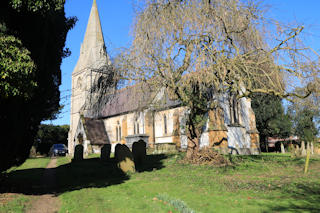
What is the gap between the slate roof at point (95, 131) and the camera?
3334 centimetres

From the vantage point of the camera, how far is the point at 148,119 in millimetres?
27594

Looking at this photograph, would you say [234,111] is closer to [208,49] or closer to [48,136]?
[208,49]

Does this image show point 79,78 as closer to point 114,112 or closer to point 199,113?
point 114,112

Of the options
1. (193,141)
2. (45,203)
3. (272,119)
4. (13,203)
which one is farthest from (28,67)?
(272,119)

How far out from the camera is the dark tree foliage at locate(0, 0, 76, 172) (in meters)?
7.11

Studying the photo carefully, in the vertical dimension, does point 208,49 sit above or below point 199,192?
above

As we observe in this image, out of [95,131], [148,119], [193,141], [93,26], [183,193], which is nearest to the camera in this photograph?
[183,193]

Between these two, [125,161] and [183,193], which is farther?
[125,161]

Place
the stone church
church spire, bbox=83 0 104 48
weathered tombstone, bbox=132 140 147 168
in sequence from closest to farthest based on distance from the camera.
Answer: the stone church
weathered tombstone, bbox=132 140 147 168
church spire, bbox=83 0 104 48

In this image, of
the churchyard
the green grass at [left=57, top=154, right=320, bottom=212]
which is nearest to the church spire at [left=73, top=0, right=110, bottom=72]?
the churchyard

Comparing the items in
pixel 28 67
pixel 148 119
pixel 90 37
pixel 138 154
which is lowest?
pixel 138 154

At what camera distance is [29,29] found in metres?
8.63

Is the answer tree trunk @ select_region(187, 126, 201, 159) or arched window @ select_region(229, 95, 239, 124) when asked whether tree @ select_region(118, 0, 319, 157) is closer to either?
tree trunk @ select_region(187, 126, 201, 159)

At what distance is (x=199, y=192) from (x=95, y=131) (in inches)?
1147
